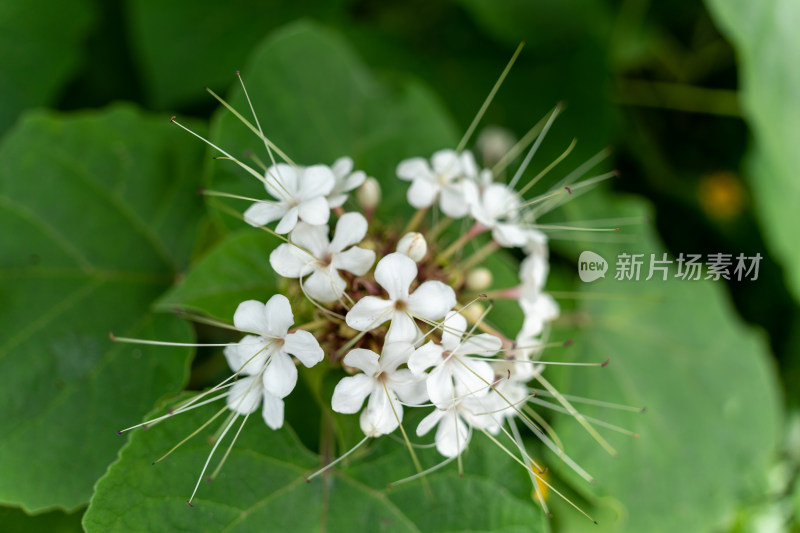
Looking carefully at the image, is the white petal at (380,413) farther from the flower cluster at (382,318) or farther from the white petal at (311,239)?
the white petal at (311,239)

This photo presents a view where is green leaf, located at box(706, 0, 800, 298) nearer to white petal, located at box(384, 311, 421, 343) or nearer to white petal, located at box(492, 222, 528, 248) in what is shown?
white petal, located at box(492, 222, 528, 248)

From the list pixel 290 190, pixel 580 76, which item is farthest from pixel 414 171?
pixel 580 76

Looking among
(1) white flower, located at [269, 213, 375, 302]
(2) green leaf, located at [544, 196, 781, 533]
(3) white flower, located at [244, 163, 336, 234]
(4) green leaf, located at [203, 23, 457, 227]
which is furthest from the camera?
(2) green leaf, located at [544, 196, 781, 533]

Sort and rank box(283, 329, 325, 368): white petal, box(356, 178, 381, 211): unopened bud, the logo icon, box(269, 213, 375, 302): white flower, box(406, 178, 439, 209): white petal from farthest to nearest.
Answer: the logo icon, box(356, 178, 381, 211): unopened bud, box(406, 178, 439, 209): white petal, box(269, 213, 375, 302): white flower, box(283, 329, 325, 368): white petal

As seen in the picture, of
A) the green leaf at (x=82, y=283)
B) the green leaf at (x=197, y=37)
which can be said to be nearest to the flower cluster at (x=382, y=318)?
the green leaf at (x=82, y=283)

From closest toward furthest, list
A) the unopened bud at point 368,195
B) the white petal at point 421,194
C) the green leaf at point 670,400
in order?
the white petal at point 421,194 → the unopened bud at point 368,195 → the green leaf at point 670,400

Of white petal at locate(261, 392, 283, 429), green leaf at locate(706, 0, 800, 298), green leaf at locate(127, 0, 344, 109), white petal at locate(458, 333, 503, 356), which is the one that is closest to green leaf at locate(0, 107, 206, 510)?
green leaf at locate(127, 0, 344, 109)

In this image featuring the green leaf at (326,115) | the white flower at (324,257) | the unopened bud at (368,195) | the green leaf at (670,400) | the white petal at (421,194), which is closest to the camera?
the white flower at (324,257)
